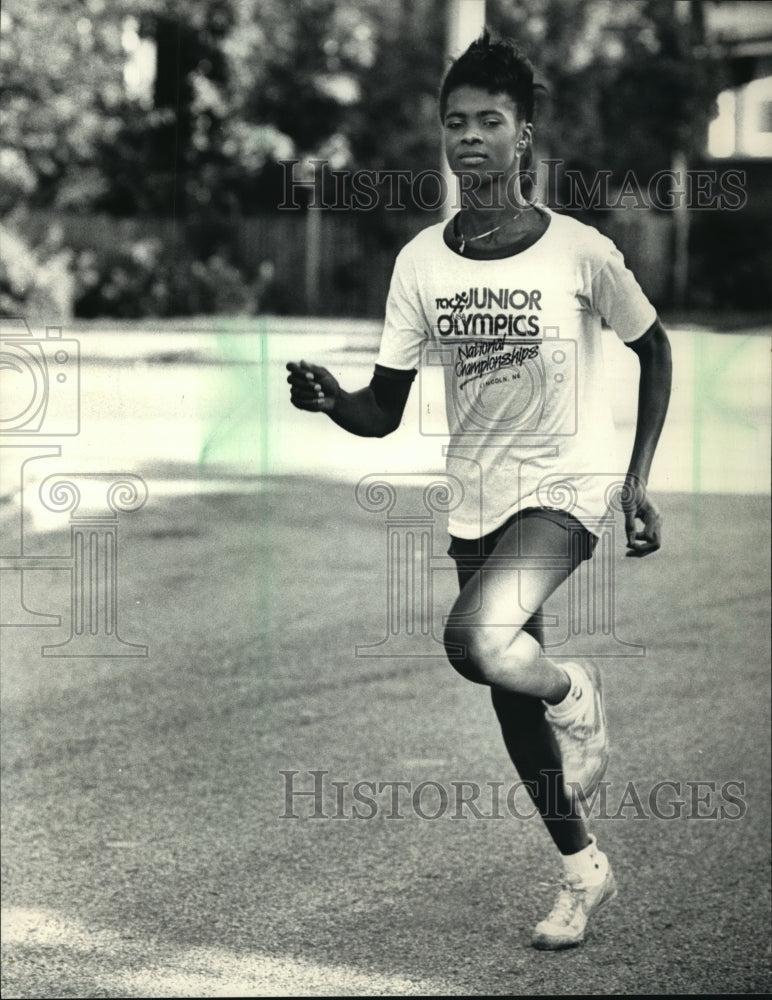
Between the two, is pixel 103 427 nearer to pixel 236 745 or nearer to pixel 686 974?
pixel 686 974

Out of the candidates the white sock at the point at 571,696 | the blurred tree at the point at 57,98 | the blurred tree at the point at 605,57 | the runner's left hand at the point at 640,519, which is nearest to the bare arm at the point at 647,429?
the runner's left hand at the point at 640,519

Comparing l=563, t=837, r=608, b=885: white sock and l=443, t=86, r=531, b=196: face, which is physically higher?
l=443, t=86, r=531, b=196: face

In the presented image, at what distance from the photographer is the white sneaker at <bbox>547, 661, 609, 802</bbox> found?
8.39 feet

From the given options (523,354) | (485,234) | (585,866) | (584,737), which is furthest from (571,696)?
(485,234)

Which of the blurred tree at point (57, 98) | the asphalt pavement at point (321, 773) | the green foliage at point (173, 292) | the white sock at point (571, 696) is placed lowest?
the asphalt pavement at point (321, 773)

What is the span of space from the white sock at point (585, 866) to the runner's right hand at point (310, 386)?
0.89m

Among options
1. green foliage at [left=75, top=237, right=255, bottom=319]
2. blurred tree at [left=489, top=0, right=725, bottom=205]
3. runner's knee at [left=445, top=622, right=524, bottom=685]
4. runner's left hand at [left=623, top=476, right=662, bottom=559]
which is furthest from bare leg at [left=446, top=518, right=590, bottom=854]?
blurred tree at [left=489, top=0, right=725, bottom=205]

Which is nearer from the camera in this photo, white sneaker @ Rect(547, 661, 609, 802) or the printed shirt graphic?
the printed shirt graphic

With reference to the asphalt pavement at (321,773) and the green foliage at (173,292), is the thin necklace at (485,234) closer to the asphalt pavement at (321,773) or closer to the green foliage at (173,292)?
the asphalt pavement at (321,773)

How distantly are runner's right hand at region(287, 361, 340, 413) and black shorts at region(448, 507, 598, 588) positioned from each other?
1.07 feet

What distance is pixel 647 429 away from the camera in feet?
8.00

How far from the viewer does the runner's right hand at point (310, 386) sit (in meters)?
2.33

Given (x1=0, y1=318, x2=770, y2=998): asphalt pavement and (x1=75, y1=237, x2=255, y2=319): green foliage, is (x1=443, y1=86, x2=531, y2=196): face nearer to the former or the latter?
(x1=0, y1=318, x2=770, y2=998): asphalt pavement

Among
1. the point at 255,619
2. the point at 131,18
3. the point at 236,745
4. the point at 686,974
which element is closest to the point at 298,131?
the point at 131,18
